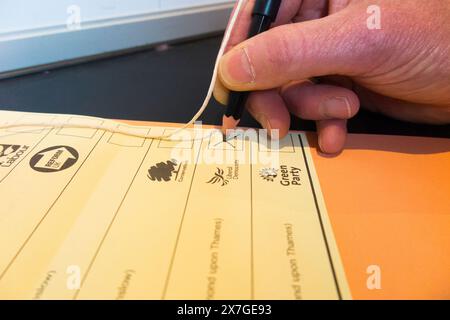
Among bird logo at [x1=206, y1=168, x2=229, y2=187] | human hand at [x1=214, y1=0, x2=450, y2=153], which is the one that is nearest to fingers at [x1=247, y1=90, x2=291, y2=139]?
human hand at [x1=214, y1=0, x2=450, y2=153]

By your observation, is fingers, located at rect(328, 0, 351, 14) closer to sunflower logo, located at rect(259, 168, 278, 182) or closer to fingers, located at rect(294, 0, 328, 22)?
fingers, located at rect(294, 0, 328, 22)

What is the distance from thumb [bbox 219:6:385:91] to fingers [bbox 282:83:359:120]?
6 cm

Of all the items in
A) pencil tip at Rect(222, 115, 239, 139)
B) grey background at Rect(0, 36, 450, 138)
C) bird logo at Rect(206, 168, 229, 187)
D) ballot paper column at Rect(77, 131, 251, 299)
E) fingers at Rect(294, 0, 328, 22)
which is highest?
fingers at Rect(294, 0, 328, 22)

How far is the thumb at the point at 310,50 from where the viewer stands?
380 millimetres

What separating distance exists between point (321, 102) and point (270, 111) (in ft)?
0.22

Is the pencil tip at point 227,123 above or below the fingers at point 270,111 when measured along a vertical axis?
below

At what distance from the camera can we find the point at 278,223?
0.32m

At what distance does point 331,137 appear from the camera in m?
0.42

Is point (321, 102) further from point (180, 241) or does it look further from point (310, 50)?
point (180, 241)

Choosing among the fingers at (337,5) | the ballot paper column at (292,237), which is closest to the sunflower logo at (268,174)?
the ballot paper column at (292,237)

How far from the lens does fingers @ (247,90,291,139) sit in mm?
454

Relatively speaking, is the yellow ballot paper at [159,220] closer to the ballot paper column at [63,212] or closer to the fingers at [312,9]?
the ballot paper column at [63,212]

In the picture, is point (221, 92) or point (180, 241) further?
point (221, 92)

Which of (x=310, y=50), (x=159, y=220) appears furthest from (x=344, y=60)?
(x=159, y=220)
